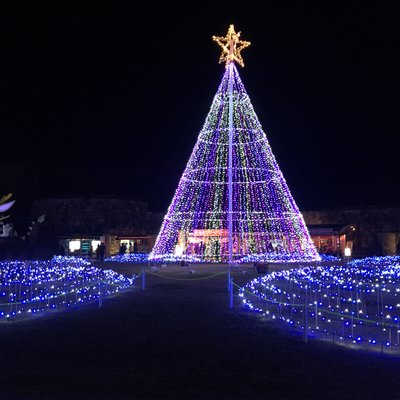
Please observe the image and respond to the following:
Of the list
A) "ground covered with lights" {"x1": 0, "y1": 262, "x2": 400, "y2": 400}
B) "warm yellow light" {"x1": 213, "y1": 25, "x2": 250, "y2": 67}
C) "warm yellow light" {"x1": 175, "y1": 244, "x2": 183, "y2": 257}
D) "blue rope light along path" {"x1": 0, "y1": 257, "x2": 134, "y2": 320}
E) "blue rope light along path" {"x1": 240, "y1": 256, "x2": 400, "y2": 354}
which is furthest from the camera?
"warm yellow light" {"x1": 175, "y1": 244, "x2": 183, "y2": 257}

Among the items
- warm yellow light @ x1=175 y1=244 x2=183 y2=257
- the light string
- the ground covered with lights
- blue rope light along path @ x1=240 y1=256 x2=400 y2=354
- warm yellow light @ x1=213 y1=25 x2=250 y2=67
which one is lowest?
the ground covered with lights

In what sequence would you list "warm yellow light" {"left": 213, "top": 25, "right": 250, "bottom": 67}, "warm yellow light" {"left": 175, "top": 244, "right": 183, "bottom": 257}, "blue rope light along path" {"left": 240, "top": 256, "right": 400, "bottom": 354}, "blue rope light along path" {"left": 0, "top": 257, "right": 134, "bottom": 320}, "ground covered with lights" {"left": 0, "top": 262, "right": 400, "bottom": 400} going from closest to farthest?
"ground covered with lights" {"left": 0, "top": 262, "right": 400, "bottom": 400} < "blue rope light along path" {"left": 240, "top": 256, "right": 400, "bottom": 354} < "blue rope light along path" {"left": 0, "top": 257, "right": 134, "bottom": 320} < "warm yellow light" {"left": 213, "top": 25, "right": 250, "bottom": 67} < "warm yellow light" {"left": 175, "top": 244, "right": 183, "bottom": 257}

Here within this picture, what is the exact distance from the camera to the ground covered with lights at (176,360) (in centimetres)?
621

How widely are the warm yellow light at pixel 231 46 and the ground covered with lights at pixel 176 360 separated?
55.2 ft

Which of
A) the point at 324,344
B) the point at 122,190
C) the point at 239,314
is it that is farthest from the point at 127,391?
the point at 122,190

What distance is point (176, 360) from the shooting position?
7566 millimetres

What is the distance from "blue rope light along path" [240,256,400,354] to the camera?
30.1 ft

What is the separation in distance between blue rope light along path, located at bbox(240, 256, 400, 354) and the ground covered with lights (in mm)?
538

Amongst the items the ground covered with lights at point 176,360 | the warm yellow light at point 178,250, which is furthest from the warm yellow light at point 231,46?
the ground covered with lights at point 176,360

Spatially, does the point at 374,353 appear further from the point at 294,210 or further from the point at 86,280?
the point at 294,210

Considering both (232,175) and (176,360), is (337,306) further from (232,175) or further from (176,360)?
(232,175)

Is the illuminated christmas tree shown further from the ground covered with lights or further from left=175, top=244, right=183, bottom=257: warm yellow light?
the ground covered with lights

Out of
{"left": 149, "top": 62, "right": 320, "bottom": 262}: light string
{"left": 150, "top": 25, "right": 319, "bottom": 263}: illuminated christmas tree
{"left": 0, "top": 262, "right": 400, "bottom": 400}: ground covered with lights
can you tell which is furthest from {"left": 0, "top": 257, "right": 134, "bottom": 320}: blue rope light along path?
{"left": 149, "top": 62, "right": 320, "bottom": 262}: light string

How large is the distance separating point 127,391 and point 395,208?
132 feet
